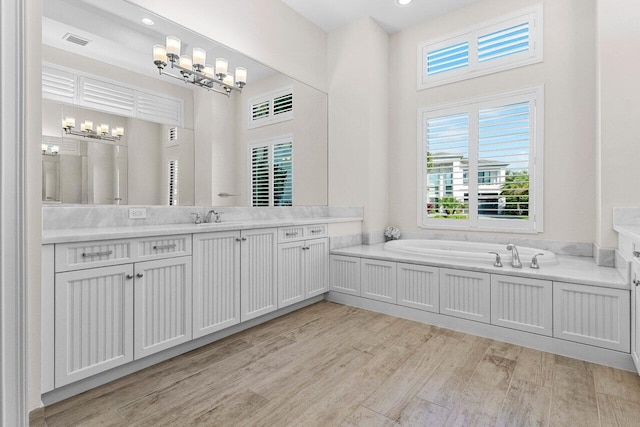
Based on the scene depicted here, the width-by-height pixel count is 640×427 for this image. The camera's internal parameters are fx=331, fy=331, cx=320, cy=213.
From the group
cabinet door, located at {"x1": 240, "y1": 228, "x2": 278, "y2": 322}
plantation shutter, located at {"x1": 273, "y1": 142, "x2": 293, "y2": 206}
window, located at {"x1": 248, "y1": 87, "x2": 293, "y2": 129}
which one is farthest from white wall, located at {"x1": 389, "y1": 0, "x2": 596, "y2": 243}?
cabinet door, located at {"x1": 240, "y1": 228, "x2": 278, "y2": 322}

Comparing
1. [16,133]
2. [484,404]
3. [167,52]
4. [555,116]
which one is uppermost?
[167,52]

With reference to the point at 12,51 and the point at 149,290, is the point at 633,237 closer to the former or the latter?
the point at 12,51

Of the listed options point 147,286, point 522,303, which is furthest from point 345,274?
point 147,286

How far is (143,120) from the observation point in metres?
2.48

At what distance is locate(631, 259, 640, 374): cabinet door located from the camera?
6.05 feet

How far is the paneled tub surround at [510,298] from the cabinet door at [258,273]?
880 millimetres

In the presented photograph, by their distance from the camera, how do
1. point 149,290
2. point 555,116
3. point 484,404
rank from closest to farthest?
point 484,404 → point 149,290 → point 555,116

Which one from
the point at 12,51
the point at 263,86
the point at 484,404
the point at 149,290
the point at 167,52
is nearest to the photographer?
the point at 12,51

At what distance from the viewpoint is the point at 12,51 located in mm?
589


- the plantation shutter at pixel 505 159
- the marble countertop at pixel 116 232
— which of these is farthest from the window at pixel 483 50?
the marble countertop at pixel 116 232

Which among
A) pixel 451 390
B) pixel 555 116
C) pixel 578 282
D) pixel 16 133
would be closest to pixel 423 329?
pixel 451 390

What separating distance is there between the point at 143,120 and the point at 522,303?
3.09m

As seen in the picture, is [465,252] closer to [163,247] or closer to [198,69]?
[163,247]

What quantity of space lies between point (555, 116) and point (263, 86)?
2.86 metres
